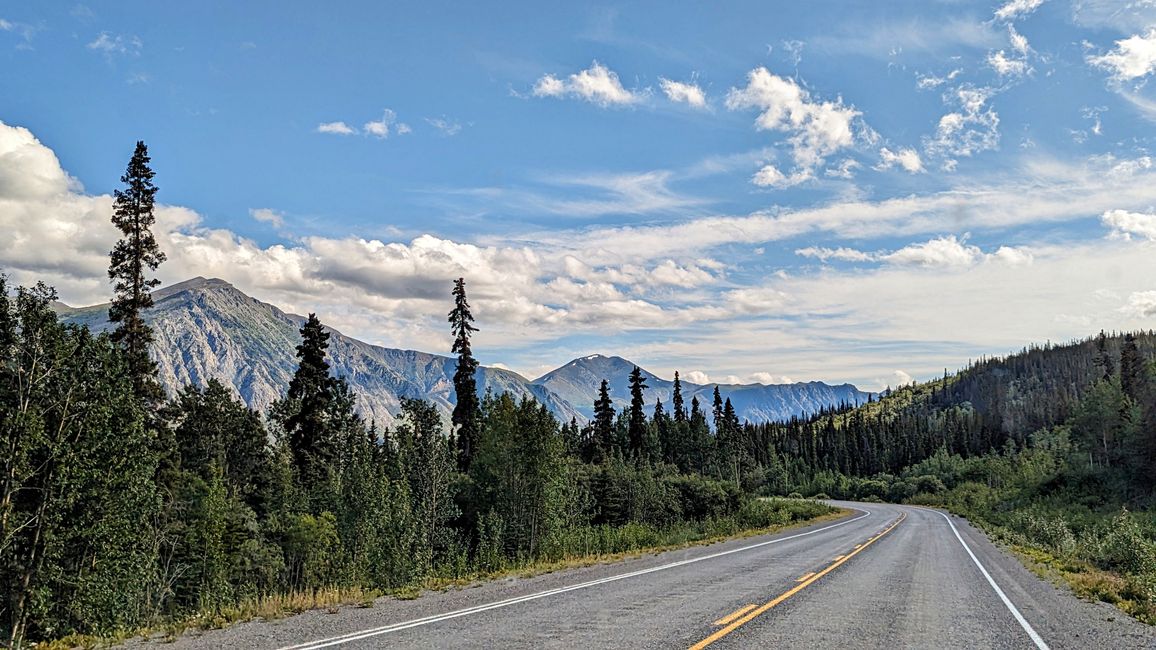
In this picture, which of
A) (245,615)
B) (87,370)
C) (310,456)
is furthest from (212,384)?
(245,615)

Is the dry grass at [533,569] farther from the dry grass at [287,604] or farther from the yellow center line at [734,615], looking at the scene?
the yellow center line at [734,615]

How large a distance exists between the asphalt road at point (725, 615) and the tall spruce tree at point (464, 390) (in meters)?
33.0

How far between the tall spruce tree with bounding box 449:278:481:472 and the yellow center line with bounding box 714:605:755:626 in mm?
38017

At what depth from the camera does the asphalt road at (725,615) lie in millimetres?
9430

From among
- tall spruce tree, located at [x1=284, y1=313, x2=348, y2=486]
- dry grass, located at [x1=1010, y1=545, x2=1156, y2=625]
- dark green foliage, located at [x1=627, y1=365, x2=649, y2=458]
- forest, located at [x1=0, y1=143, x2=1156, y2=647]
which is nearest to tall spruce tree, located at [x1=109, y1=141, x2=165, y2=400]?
forest, located at [x1=0, y1=143, x2=1156, y2=647]

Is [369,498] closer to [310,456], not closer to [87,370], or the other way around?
[310,456]

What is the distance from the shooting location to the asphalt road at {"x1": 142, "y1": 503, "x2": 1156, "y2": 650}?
943 cm

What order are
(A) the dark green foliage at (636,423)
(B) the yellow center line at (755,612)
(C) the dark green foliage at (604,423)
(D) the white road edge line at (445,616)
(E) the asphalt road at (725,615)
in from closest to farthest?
1. (D) the white road edge line at (445,616)
2. (B) the yellow center line at (755,612)
3. (E) the asphalt road at (725,615)
4. (A) the dark green foliage at (636,423)
5. (C) the dark green foliage at (604,423)

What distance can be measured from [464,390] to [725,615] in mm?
42162

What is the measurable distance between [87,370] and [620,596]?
16598mm

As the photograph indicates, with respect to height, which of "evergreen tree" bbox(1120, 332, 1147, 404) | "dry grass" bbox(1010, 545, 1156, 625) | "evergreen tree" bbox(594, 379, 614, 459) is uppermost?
"evergreen tree" bbox(1120, 332, 1147, 404)

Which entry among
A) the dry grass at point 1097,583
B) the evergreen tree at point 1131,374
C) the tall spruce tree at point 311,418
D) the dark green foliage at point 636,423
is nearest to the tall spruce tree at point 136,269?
the tall spruce tree at point 311,418

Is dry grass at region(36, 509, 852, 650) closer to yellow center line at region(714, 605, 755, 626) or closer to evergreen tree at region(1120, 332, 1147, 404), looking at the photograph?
yellow center line at region(714, 605, 755, 626)

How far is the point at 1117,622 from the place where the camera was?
490 inches
